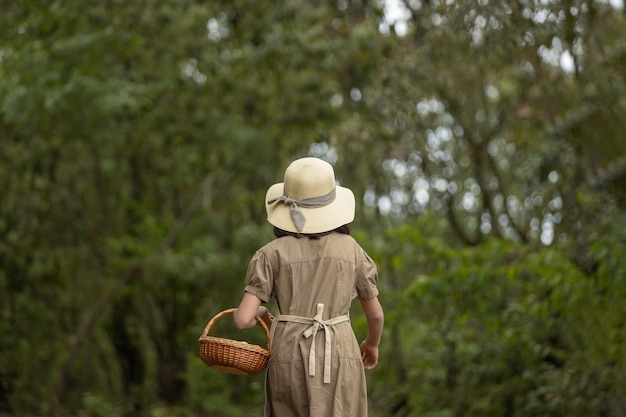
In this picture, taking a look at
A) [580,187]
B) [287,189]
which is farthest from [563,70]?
[287,189]

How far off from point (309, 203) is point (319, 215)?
7 cm

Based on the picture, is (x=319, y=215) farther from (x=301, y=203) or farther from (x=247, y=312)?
(x=247, y=312)

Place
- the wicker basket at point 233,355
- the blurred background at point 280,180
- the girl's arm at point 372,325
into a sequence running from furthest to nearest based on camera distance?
1. the blurred background at point 280,180
2. the girl's arm at point 372,325
3. the wicker basket at point 233,355

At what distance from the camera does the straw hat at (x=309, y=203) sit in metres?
3.70

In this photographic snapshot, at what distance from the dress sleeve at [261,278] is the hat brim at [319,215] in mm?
163

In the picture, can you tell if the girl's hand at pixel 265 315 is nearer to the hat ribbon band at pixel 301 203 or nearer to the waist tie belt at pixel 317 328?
the waist tie belt at pixel 317 328

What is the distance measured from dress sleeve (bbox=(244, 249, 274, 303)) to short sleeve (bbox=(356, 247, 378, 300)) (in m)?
0.35

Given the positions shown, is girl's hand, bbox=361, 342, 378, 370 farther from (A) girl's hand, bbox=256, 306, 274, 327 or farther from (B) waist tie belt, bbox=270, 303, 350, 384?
(A) girl's hand, bbox=256, 306, 274, 327

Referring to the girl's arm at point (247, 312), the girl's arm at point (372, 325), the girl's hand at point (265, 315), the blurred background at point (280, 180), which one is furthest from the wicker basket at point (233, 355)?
the blurred background at point (280, 180)

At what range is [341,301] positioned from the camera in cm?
→ 368

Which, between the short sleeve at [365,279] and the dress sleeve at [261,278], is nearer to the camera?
the dress sleeve at [261,278]

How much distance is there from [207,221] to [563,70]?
4.66 m

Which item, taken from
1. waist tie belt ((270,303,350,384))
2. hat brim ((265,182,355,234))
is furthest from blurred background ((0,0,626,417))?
waist tie belt ((270,303,350,384))

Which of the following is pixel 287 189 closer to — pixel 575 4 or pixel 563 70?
pixel 575 4
